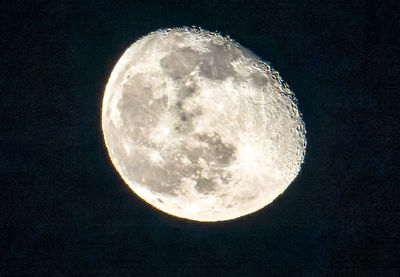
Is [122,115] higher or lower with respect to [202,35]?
lower

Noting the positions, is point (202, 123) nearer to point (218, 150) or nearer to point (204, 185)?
point (218, 150)

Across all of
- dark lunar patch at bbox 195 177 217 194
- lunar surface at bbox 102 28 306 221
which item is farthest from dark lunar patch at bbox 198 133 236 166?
dark lunar patch at bbox 195 177 217 194

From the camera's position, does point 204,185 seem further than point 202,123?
Yes

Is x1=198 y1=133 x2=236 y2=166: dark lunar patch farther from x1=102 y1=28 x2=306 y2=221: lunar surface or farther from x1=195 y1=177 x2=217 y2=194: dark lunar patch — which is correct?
x1=195 y1=177 x2=217 y2=194: dark lunar patch

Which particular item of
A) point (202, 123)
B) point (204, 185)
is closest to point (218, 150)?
point (202, 123)

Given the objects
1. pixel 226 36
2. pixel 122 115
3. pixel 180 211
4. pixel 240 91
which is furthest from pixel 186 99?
pixel 180 211

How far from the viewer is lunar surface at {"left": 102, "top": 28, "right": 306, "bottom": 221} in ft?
6.60

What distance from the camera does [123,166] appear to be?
2434 millimetres

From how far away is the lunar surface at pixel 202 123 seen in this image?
6.60 feet

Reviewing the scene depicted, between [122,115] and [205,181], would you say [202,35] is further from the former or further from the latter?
[205,181]

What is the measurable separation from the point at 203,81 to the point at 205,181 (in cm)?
74

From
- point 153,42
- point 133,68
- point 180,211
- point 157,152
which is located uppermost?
point 153,42

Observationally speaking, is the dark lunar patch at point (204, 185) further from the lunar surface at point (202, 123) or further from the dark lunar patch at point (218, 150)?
the dark lunar patch at point (218, 150)

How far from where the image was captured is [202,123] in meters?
2.00
